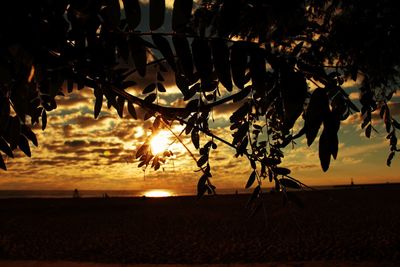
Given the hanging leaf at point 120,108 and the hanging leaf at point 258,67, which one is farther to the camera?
the hanging leaf at point 120,108

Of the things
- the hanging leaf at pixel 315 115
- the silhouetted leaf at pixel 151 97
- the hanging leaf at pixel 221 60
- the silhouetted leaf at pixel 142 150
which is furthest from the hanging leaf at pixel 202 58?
the silhouetted leaf at pixel 142 150

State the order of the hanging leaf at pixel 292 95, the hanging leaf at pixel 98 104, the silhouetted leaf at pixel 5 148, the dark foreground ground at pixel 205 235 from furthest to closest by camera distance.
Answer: the dark foreground ground at pixel 205 235, the silhouetted leaf at pixel 5 148, the hanging leaf at pixel 98 104, the hanging leaf at pixel 292 95

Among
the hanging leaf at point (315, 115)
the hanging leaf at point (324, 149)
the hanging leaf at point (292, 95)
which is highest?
the hanging leaf at point (292, 95)

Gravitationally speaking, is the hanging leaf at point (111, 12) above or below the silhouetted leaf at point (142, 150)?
above

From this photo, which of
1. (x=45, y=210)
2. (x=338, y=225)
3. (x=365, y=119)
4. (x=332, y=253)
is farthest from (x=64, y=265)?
(x=45, y=210)

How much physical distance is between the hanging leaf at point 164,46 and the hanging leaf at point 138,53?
0.20 ft

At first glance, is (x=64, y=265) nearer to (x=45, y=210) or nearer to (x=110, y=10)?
(x=110, y=10)

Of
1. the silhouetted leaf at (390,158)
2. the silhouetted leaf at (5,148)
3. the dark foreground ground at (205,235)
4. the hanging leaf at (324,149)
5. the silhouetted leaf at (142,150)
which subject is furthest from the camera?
the dark foreground ground at (205,235)

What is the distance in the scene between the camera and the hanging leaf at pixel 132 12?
1175mm

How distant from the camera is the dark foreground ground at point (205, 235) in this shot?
51.7 ft

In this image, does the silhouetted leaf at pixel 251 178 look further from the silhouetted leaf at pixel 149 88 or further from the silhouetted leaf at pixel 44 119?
the silhouetted leaf at pixel 44 119

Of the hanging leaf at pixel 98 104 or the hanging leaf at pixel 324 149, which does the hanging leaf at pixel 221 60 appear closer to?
the hanging leaf at pixel 324 149

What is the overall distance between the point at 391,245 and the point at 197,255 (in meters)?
8.08

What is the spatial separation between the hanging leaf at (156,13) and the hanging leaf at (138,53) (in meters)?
0.13
